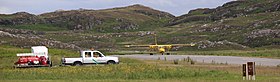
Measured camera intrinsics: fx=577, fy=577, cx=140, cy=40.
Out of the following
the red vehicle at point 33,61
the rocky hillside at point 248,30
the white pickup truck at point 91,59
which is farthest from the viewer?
the rocky hillside at point 248,30

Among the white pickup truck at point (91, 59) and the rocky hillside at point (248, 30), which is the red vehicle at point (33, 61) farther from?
the rocky hillside at point (248, 30)

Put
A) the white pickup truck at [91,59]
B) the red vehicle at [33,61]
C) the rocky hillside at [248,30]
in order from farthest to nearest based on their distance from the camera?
1. the rocky hillside at [248,30]
2. the white pickup truck at [91,59]
3. the red vehicle at [33,61]

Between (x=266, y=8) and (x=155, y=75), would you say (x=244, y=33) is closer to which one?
(x=266, y=8)

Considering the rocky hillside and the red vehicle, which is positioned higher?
the rocky hillside

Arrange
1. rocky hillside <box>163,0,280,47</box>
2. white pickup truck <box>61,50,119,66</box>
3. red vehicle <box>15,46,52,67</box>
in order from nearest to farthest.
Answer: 1. red vehicle <box>15,46,52,67</box>
2. white pickup truck <box>61,50,119,66</box>
3. rocky hillside <box>163,0,280,47</box>

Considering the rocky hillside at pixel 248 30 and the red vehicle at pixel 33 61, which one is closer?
the red vehicle at pixel 33 61

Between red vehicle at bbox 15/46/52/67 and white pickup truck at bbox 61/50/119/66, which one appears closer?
red vehicle at bbox 15/46/52/67

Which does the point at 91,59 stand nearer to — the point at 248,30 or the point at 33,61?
the point at 33,61

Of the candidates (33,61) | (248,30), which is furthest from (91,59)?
(248,30)

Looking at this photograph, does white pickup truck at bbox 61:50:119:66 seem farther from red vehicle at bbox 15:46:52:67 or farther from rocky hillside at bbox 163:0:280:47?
rocky hillside at bbox 163:0:280:47

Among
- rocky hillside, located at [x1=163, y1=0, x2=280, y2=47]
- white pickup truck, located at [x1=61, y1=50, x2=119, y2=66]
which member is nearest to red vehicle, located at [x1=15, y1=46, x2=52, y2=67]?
white pickup truck, located at [x1=61, y1=50, x2=119, y2=66]

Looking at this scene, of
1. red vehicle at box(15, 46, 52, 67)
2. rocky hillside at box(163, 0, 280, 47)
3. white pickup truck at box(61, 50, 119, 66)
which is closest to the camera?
red vehicle at box(15, 46, 52, 67)

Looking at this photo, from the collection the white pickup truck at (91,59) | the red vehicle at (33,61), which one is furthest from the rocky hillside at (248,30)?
the red vehicle at (33,61)

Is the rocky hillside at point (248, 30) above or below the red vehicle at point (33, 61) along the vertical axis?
above
